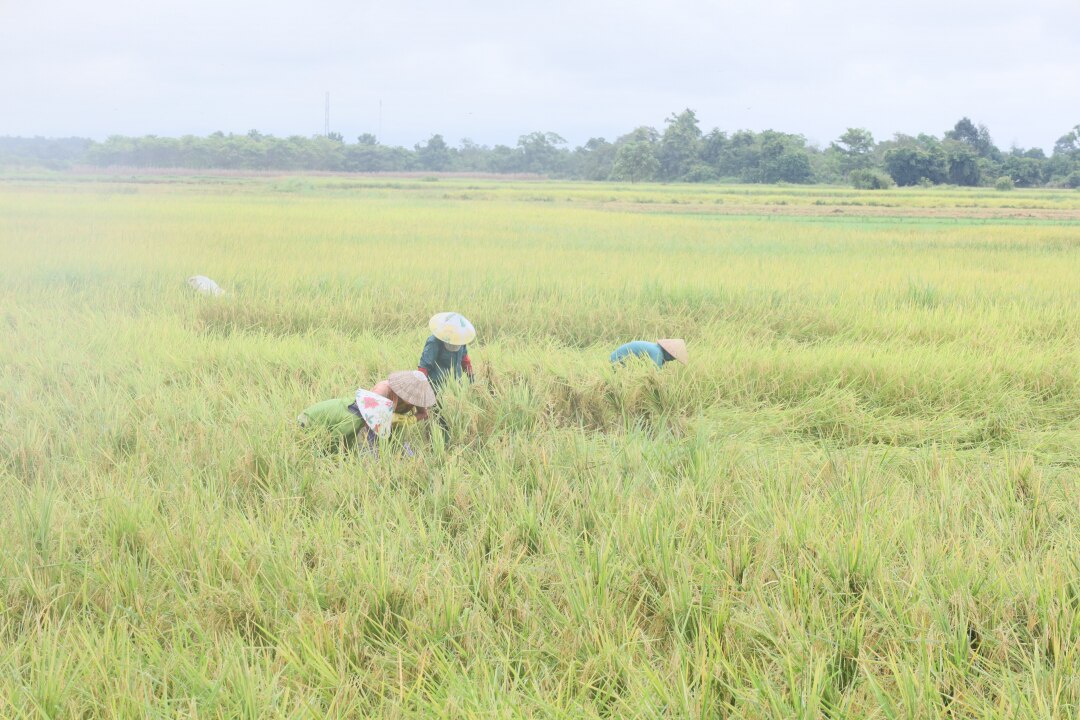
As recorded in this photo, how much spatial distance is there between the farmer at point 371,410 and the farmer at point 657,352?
3.64 ft

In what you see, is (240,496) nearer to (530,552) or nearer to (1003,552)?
(530,552)

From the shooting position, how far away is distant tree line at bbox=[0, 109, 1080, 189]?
120ft

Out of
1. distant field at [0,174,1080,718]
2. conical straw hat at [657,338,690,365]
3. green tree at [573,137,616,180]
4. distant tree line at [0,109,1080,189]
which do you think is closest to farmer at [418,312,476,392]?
distant field at [0,174,1080,718]

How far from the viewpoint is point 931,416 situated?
3.59 meters

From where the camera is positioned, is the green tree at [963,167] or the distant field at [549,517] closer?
the distant field at [549,517]

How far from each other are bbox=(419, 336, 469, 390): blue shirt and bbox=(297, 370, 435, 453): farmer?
12.8 inches

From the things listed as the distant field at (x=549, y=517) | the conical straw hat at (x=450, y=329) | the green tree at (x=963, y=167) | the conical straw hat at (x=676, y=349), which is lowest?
the distant field at (x=549, y=517)

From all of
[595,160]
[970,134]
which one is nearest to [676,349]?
[595,160]

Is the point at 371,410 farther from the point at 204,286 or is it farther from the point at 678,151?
the point at 678,151

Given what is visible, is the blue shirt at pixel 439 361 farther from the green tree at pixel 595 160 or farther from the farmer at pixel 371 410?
the green tree at pixel 595 160

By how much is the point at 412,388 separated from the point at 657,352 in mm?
1363

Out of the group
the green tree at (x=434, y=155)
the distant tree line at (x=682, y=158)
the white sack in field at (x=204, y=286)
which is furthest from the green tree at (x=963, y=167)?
the white sack in field at (x=204, y=286)

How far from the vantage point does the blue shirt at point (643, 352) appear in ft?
12.1

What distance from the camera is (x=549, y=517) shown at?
2098 millimetres
